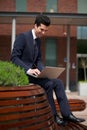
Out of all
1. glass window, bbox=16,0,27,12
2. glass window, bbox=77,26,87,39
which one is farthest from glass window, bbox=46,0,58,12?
glass window, bbox=77,26,87,39

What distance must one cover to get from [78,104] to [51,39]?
19.9m

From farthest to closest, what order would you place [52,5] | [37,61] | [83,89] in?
1. [52,5]
2. [83,89]
3. [37,61]

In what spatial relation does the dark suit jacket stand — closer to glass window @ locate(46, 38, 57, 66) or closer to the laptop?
the laptop

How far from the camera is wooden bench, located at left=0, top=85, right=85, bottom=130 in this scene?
2.50m

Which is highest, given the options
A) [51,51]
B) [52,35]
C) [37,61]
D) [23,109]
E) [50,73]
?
[52,35]

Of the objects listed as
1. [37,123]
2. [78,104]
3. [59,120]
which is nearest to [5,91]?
[37,123]

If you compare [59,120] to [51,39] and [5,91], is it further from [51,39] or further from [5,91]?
[51,39]

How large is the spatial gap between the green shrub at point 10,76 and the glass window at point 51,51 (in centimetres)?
2232

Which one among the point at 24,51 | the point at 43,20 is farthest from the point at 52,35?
the point at 43,20

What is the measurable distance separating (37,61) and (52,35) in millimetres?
21507

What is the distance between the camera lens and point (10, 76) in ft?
8.93

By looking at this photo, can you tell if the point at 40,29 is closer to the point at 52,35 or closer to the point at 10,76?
the point at 10,76

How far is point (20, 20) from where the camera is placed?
2089 cm

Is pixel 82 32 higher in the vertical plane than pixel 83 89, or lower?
higher
